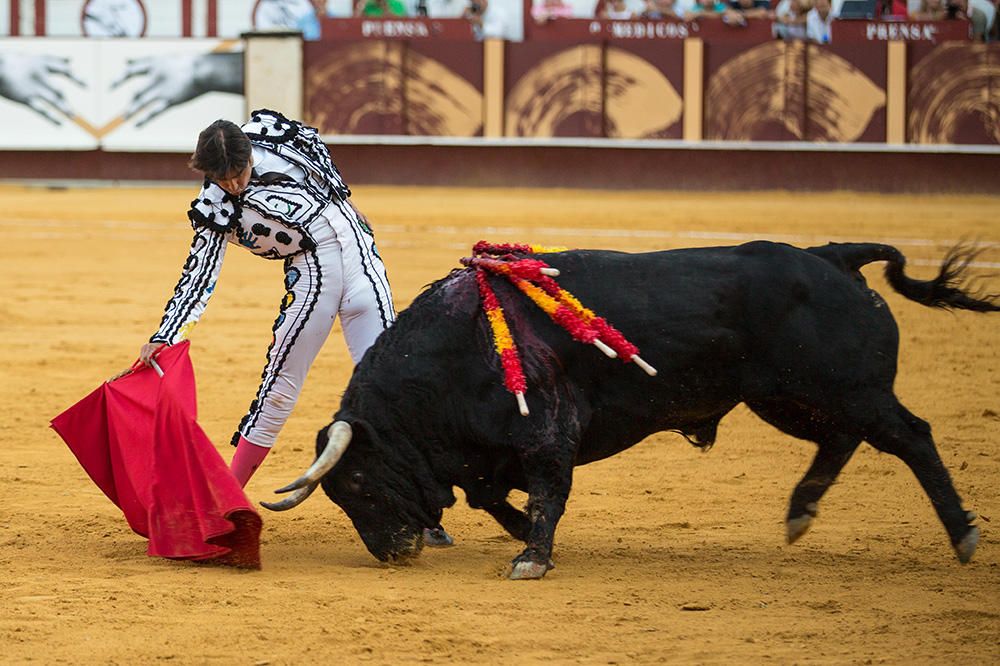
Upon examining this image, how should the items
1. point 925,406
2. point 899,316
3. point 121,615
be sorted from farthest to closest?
point 899,316
point 925,406
point 121,615

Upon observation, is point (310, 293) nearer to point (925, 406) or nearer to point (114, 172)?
point (925, 406)

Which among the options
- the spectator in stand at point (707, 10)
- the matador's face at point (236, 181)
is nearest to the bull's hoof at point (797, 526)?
the matador's face at point (236, 181)

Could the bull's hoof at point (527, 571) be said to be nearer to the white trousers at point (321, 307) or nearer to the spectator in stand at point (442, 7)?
the white trousers at point (321, 307)

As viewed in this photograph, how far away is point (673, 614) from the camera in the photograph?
12.2 feet

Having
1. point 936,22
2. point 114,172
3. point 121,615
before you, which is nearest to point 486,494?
point 121,615

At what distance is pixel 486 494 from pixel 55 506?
159cm

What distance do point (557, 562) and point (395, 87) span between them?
42.9 ft

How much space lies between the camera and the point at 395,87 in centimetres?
1688

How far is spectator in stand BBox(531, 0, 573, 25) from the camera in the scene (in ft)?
55.4

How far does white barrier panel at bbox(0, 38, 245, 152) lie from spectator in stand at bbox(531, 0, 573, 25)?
351 cm

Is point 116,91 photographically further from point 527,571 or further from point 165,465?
point 527,571

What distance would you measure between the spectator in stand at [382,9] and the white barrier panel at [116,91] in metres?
1.54

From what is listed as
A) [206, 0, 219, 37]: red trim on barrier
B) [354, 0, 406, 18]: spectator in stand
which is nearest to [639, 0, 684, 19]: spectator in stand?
[354, 0, 406, 18]: spectator in stand

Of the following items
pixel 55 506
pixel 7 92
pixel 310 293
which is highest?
pixel 7 92
